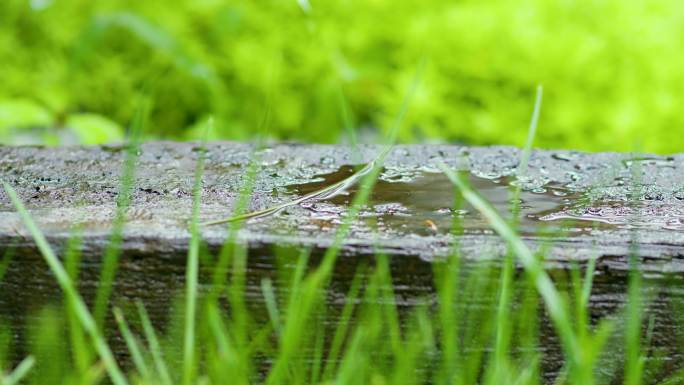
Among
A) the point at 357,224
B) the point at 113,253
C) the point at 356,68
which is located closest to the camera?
the point at 113,253

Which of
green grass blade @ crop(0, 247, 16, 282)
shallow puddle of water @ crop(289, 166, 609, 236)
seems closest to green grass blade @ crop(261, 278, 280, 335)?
shallow puddle of water @ crop(289, 166, 609, 236)

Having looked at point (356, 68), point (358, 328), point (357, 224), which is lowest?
point (358, 328)

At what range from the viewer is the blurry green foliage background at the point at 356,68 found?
216cm

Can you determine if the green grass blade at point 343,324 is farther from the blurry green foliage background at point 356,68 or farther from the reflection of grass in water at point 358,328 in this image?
the blurry green foliage background at point 356,68

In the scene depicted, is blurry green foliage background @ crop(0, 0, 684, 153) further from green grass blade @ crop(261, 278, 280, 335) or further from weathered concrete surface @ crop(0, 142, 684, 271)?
green grass blade @ crop(261, 278, 280, 335)

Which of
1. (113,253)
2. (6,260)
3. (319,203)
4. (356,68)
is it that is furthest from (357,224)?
(356,68)

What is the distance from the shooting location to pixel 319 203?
3.53ft

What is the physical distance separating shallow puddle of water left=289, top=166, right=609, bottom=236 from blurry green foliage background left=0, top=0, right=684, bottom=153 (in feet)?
2.01

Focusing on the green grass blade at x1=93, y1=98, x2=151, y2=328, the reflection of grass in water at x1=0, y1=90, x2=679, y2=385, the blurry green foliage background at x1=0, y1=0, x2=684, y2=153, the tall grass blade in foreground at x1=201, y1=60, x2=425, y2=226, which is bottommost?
the reflection of grass in water at x1=0, y1=90, x2=679, y2=385

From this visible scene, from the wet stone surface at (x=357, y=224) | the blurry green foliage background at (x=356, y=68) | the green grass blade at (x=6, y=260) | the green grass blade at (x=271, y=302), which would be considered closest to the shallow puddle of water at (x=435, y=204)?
the wet stone surface at (x=357, y=224)

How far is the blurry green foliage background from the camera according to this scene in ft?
7.07

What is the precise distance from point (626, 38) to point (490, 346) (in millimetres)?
1418

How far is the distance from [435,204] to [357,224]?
14 centimetres

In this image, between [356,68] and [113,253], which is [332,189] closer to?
[113,253]
